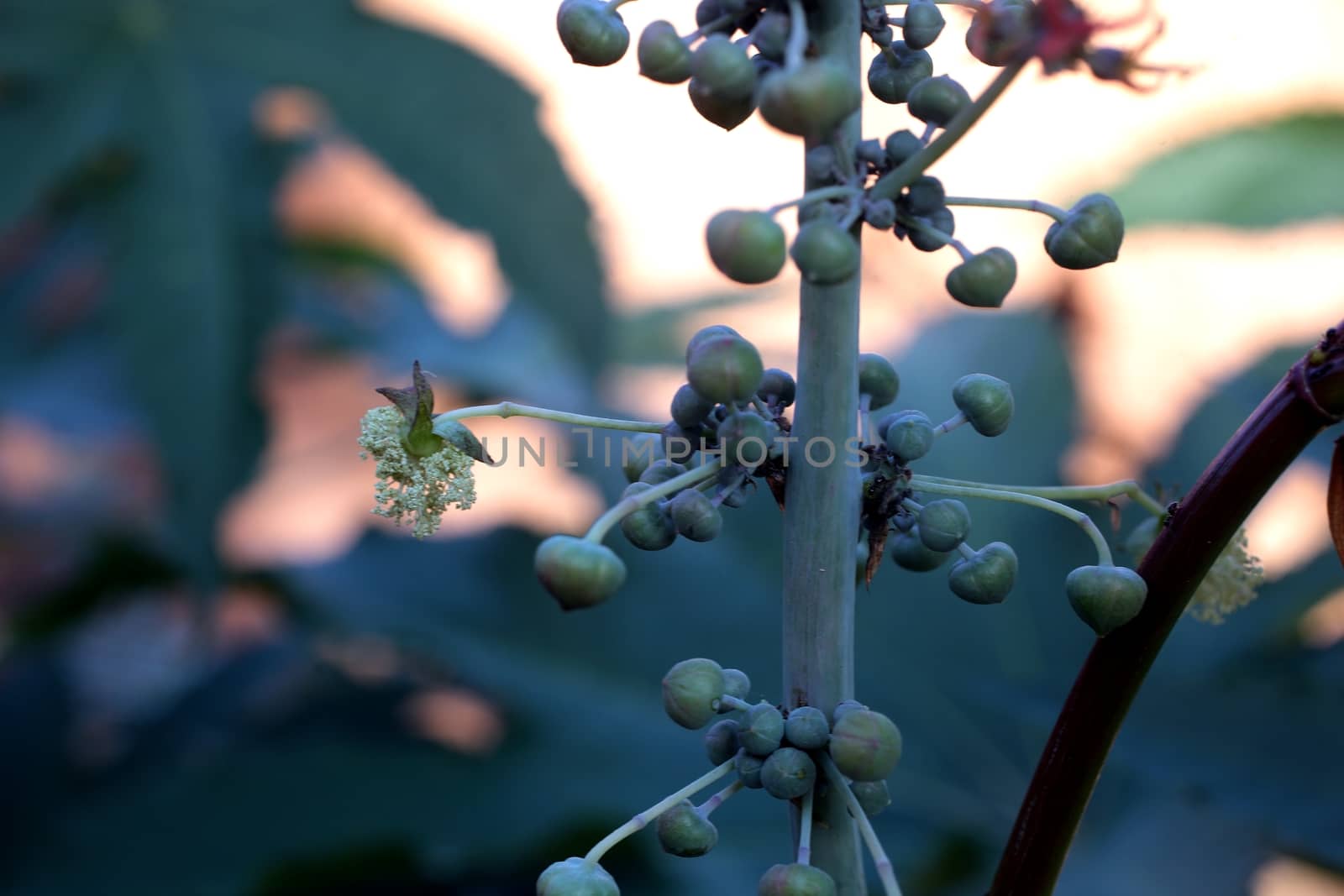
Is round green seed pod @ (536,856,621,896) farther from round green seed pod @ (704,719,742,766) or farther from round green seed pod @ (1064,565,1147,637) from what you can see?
round green seed pod @ (1064,565,1147,637)

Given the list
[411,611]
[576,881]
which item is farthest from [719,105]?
[411,611]

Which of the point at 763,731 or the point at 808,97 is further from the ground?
the point at 808,97

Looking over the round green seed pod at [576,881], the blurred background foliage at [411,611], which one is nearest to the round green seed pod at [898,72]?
the round green seed pod at [576,881]

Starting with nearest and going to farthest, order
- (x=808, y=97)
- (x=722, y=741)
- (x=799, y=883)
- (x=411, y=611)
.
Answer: (x=808, y=97)
(x=799, y=883)
(x=722, y=741)
(x=411, y=611)

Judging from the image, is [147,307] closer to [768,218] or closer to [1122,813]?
[768,218]

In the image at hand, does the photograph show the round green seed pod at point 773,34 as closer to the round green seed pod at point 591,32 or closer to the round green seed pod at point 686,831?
the round green seed pod at point 591,32

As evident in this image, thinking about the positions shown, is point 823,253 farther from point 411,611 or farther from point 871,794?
point 411,611
